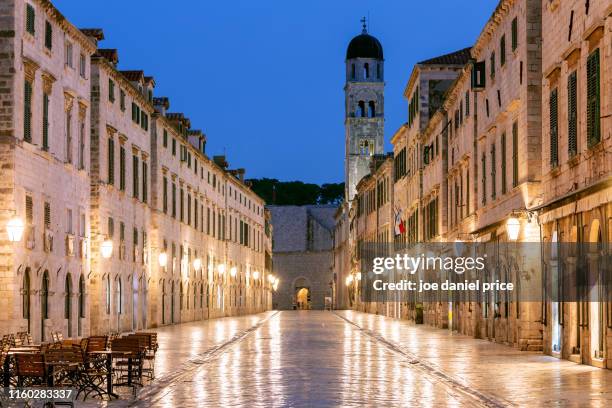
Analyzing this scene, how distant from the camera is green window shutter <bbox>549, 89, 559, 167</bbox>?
30359mm

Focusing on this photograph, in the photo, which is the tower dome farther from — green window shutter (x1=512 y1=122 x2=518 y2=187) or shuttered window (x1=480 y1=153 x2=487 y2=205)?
green window shutter (x1=512 y1=122 x2=518 y2=187)

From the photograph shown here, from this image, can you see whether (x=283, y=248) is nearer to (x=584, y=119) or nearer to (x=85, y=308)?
(x=85, y=308)

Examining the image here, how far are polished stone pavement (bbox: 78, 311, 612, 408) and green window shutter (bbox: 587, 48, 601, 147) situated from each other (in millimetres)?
5189

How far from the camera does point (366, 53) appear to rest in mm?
130125

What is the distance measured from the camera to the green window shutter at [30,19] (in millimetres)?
35812

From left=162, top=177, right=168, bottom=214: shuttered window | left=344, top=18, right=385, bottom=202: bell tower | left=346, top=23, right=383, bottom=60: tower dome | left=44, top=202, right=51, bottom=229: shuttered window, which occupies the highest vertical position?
left=346, top=23, right=383, bottom=60: tower dome

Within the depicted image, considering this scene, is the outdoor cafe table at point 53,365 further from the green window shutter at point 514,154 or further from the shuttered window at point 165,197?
the shuttered window at point 165,197

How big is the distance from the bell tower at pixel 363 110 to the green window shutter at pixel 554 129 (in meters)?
97.9

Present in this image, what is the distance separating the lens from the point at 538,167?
33781mm

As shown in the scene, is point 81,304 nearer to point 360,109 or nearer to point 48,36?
point 48,36

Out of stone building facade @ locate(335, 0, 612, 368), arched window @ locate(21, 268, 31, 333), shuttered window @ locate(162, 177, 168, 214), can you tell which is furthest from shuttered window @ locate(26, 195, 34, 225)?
shuttered window @ locate(162, 177, 168, 214)

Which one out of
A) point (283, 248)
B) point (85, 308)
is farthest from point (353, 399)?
point (283, 248)

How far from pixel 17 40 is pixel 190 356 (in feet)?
35.4

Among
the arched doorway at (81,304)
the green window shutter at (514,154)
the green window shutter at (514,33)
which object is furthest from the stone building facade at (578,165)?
the arched doorway at (81,304)
